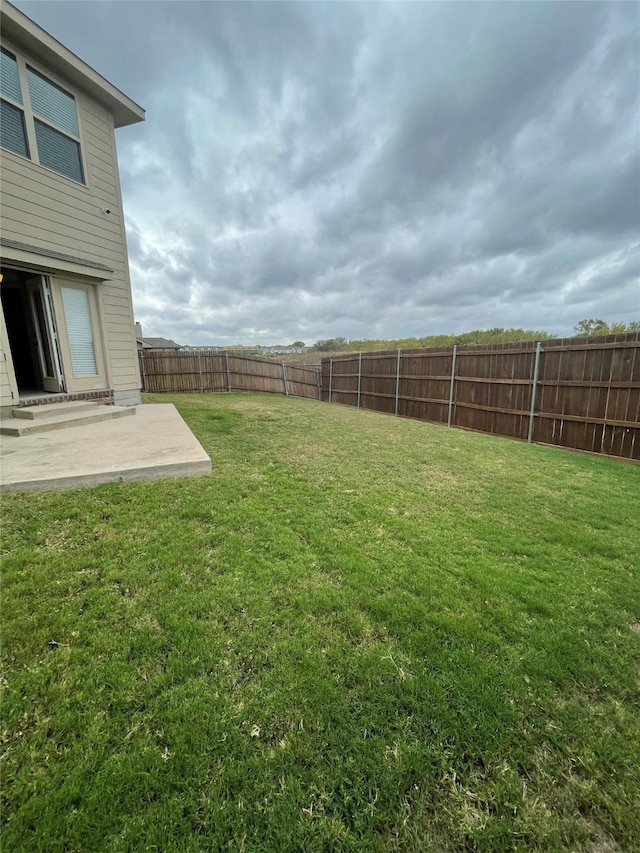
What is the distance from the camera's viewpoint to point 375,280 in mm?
28641

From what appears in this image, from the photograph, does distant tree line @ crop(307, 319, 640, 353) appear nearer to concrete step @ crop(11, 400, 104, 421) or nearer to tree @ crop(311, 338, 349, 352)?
concrete step @ crop(11, 400, 104, 421)

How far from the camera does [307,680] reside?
1.55 meters

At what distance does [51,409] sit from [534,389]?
9418 millimetres

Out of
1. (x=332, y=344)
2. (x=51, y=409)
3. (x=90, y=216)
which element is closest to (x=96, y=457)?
(x=51, y=409)

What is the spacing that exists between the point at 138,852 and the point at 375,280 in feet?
103

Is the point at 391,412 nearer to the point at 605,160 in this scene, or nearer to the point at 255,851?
the point at 605,160

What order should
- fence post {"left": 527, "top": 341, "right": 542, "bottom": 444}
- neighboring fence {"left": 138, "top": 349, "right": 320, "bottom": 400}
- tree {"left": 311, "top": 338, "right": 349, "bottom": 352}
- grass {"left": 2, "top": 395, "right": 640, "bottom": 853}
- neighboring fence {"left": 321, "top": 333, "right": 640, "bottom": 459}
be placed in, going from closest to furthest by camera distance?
grass {"left": 2, "top": 395, "right": 640, "bottom": 853}
neighboring fence {"left": 321, "top": 333, "right": 640, "bottom": 459}
fence post {"left": 527, "top": 341, "right": 542, "bottom": 444}
neighboring fence {"left": 138, "top": 349, "right": 320, "bottom": 400}
tree {"left": 311, "top": 338, "right": 349, "bottom": 352}

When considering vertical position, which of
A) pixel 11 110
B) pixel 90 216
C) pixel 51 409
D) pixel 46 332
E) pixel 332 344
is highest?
pixel 11 110

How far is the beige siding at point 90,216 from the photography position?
5.07 metres

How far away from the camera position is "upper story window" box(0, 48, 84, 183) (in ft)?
16.2

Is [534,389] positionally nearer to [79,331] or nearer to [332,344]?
[79,331]

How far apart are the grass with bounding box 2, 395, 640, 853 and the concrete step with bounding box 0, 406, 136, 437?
233 cm

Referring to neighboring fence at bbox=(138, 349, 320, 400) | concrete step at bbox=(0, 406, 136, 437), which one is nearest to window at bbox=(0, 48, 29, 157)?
concrete step at bbox=(0, 406, 136, 437)

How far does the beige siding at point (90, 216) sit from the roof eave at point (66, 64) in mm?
146
